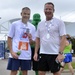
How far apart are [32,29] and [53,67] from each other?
1278 mm

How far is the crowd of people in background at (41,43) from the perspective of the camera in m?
6.50

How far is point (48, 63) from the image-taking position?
6.54 metres

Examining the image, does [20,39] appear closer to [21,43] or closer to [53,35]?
[21,43]

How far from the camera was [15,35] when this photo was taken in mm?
7195

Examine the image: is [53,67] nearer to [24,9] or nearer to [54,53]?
[54,53]

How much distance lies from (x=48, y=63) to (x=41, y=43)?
43 centimetres

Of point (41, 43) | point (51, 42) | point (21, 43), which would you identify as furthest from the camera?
point (21, 43)

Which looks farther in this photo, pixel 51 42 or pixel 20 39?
pixel 20 39

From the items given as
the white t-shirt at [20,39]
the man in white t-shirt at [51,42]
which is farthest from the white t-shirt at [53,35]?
the white t-shirt at [20,39]

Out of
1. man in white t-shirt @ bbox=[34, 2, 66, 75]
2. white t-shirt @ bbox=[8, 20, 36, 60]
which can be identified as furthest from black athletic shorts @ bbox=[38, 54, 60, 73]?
white t-shirt @ bbox=[8, 20, 36, 60]

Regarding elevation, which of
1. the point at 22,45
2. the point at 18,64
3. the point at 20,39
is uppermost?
the point at 20,39

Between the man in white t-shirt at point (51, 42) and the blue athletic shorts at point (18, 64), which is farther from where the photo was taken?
the blue athletic shorts at point (18, 64)

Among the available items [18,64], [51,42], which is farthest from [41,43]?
[18,64]

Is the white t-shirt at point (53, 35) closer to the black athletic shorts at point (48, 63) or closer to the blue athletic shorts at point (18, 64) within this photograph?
the black athletic shorts at point (48, 63)
